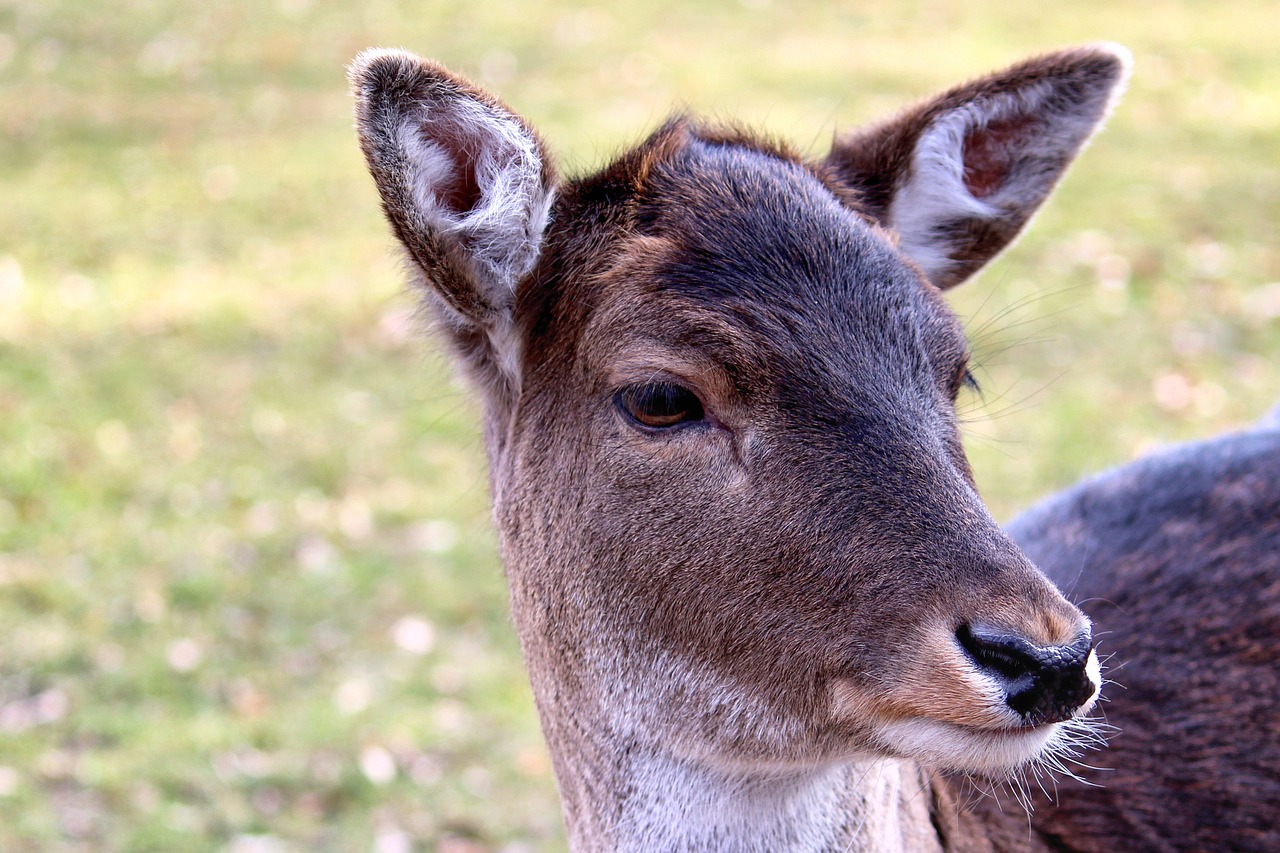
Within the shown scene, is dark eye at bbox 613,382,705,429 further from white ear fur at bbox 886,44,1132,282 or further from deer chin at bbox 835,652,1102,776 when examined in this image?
white ear fur at bbox 886,44,1132,282

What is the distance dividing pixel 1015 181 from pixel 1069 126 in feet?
0.64

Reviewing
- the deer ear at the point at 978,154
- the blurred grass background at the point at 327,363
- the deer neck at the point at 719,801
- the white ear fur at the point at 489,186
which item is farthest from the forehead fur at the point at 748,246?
the deer neck at the point at 719,801

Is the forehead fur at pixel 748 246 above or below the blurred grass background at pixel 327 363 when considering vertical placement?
above

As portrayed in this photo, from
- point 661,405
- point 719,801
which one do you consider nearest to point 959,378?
point 661,405

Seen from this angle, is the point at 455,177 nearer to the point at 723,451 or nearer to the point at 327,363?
the point at 723,451

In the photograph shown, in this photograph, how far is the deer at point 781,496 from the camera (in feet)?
8.29

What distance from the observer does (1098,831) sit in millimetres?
3375

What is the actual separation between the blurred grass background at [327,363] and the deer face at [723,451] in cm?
56

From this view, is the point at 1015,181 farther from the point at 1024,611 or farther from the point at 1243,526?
the point at 1024,611

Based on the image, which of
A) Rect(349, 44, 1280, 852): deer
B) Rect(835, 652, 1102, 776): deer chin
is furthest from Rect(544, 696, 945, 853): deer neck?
Rect(835, 652, 1102, 776): deer chin

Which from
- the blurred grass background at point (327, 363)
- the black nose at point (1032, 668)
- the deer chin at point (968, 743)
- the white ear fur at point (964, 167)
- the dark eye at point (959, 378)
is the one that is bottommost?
the blurred grass background at point (327, 363)

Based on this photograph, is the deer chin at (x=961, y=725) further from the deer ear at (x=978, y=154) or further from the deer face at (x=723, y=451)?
the deer ear at (x=978, y=154)

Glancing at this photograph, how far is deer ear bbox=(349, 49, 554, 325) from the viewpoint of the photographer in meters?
2.72

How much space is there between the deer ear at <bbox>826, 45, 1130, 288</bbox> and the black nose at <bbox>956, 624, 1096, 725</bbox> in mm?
1330
